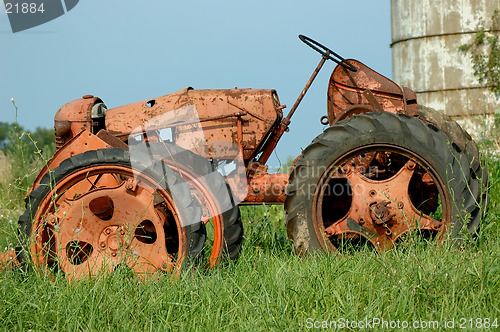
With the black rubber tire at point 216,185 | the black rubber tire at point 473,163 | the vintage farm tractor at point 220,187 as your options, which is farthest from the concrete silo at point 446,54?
the black rubber tire at point 216,185

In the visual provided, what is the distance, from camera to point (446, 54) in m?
10.2

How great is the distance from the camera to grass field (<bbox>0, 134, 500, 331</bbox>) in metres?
2.80

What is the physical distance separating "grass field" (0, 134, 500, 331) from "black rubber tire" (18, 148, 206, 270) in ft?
0.78

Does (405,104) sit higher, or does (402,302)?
(405,104)

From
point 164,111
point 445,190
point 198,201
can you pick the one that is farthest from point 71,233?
point 445,190

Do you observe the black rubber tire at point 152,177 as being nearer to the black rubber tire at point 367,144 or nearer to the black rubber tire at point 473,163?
the black rubber tire at point 367,144

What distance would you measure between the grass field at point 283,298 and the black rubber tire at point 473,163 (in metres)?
0.37

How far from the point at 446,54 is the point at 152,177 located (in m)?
7.91

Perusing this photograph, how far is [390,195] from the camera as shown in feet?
12.6

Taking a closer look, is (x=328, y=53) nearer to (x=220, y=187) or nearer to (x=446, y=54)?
(x=220, y=187)

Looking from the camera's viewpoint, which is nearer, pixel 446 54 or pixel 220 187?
pixel 220 187

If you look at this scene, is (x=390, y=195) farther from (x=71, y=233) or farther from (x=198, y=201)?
(x=71, y=233)

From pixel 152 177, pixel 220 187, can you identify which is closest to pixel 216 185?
pixel 220 187

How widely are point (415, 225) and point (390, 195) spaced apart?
0.25 metres
